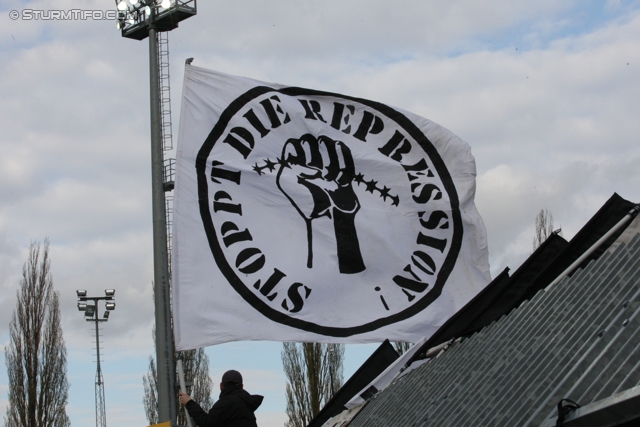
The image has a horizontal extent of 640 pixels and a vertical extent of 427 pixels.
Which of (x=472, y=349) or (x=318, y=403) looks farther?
(x=318, y=403)

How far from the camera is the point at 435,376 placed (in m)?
8.91

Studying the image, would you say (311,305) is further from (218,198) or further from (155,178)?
(155,178)

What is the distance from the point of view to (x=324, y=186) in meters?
9.68

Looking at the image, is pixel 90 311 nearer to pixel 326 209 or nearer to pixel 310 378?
pixel 310 378

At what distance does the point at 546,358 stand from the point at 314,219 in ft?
11.8

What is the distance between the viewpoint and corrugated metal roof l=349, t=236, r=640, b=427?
5.35m

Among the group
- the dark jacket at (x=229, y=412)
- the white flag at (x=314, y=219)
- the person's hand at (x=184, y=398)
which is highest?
the white flag at (x=314, y=219)

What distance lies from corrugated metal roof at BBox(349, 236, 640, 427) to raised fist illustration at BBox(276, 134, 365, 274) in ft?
4.95

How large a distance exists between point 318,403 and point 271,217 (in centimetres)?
2544

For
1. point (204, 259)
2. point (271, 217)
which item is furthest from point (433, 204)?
point (204, 259)

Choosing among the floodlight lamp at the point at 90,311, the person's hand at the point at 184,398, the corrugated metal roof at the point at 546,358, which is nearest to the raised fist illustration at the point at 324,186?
the corrugated metal roof at the point at 546,358

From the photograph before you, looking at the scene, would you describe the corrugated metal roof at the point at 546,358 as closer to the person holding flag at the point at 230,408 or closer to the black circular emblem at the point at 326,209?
the black circular emblem at the point at 326,209

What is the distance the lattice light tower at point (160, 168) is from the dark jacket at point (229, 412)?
1128 millimetres

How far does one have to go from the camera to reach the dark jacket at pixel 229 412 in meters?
6.80
